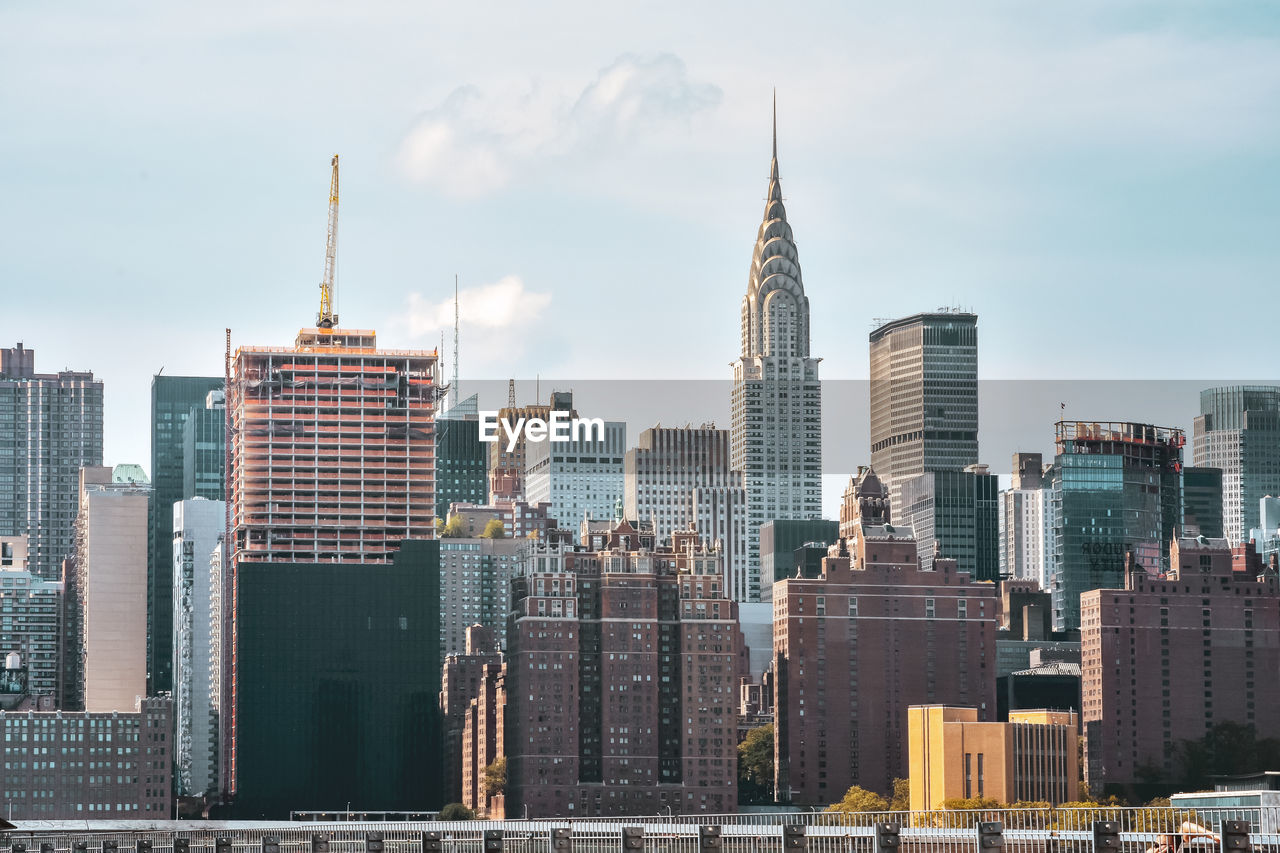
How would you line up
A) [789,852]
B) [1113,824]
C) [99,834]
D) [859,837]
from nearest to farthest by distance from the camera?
[1113,824] → [789,852] → [859,837] → [99,834]

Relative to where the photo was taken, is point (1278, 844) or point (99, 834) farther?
point (99, 834)

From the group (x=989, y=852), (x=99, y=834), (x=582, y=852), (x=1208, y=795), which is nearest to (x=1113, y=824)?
(x=989, y=852)

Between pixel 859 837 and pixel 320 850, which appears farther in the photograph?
pixel 859 837

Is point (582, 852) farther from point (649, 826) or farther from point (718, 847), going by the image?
point (718, 847)

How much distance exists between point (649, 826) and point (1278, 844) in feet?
111

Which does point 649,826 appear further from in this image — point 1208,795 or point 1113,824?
point 1208,795

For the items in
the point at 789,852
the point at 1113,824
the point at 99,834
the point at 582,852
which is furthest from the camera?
the point at 99,834

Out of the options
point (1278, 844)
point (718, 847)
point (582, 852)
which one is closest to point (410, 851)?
point (582, 852)

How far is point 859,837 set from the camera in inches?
4555

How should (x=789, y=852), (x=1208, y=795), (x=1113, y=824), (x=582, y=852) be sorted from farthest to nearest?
(x=1208, y=795), (x=582, y=852), (x=789, y=852), (x=1113, y=824)

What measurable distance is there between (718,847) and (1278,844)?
20266 mm

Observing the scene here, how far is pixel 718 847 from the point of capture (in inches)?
3701

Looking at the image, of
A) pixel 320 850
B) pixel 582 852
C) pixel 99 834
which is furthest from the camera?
pixel 99 834

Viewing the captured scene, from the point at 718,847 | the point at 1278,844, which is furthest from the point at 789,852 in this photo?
the point at 1278,844
